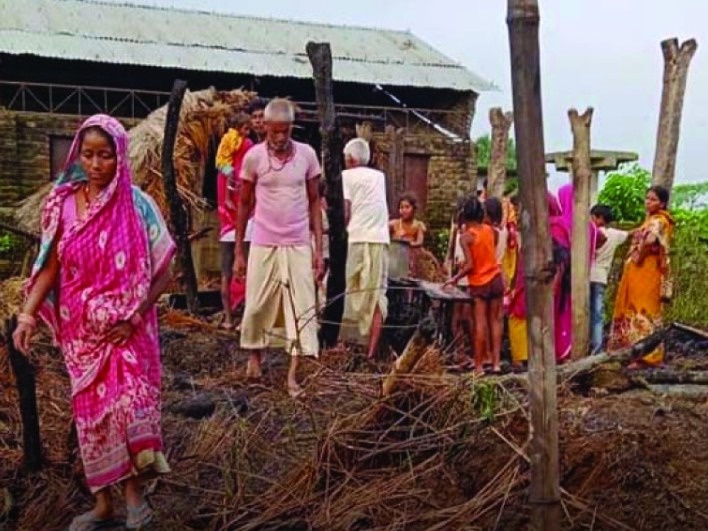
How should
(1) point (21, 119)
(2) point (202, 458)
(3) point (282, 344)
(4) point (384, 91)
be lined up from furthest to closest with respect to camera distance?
(4) point (384, 91), (1) point (21, 119), (3) point (282, 344), (2) point (202, 458)

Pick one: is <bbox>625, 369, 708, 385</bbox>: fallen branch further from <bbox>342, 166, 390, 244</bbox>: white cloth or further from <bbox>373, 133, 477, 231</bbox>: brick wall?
<bbox>373, 133, 477, 231</bbox>: brick wall

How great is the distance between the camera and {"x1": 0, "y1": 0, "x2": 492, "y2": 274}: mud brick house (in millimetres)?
17253

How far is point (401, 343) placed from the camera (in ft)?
25.5

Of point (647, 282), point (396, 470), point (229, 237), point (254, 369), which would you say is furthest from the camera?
point (229, 237)

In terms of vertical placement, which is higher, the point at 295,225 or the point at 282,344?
the point at 295,225

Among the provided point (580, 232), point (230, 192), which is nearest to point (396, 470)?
point (580, 232)

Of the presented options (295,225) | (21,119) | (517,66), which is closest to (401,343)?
(295,225)

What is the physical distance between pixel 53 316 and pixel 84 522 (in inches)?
30.8

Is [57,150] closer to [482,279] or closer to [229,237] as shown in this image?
[229,237]

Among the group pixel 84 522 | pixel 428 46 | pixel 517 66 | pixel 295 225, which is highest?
pixel 428 46

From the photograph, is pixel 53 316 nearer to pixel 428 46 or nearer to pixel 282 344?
pixel 282 344

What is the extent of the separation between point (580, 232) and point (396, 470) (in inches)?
144

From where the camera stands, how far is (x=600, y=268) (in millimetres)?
8789

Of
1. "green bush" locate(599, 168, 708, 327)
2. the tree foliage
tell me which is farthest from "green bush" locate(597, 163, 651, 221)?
"green bush" locate(599, 168, 708, 327)
